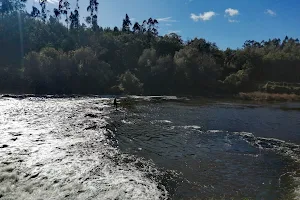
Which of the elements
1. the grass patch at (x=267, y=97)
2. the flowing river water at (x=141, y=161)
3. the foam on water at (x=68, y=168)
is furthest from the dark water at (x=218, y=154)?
the grass patch at (x=267, y=97)

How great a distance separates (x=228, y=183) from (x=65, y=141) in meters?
14.2

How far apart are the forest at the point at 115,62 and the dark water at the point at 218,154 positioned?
53664 millimetres

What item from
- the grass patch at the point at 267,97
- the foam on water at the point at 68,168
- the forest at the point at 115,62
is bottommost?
the grass patch at the point at 267,97

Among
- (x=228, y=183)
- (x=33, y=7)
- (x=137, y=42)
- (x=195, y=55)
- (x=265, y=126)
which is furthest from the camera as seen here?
(x=33, y=7)

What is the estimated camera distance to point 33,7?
146 meters

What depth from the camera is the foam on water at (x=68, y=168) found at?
42.5ft

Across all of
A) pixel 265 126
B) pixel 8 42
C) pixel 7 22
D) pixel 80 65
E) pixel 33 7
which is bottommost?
pixel 265 126

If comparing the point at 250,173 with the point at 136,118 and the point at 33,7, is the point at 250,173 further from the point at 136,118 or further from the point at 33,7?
the point at 33,7

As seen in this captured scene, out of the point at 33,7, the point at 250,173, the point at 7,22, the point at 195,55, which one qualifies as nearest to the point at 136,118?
the point at 250,173

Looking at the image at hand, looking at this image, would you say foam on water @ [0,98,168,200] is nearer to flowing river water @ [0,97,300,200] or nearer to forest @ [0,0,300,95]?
flowing river water @ [0,97,300,200]

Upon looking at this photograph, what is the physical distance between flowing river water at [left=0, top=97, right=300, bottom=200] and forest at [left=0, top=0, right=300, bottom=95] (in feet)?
177

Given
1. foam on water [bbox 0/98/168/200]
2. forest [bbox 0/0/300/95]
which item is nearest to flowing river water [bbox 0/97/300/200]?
foam on water [bbox 0/98/168/200]

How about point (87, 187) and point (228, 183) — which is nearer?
point (87, 187)

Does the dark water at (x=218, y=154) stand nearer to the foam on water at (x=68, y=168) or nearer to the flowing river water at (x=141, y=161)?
the flowing river water at (x=141, y=161)
